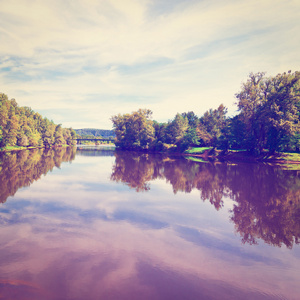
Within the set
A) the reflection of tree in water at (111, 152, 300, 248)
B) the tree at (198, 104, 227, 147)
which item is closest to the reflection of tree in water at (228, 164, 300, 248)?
the reflection of tree in water at (111, 152, 300, 248)

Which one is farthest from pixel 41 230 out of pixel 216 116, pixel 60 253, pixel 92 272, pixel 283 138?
pixel 216 116

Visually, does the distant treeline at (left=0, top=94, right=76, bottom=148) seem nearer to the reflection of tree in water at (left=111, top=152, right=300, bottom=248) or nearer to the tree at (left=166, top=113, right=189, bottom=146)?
the tree at (left=166, top=113, right=189, bottom=146)

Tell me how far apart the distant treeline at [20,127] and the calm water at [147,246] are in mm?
61627

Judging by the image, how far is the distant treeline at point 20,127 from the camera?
216ft

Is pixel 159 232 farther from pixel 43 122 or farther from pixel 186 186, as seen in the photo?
pixel 43 122

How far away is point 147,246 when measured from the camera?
870 centimetres

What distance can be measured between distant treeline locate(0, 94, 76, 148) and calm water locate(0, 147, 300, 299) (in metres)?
61.6

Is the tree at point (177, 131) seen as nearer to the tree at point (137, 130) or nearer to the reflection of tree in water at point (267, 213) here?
the tree at point (137, 130)

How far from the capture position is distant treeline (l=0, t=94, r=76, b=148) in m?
65.9

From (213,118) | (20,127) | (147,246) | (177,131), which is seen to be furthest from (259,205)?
(20,127)

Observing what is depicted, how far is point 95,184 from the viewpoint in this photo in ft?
69.7

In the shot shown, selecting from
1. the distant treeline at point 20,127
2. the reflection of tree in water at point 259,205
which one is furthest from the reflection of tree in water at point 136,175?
the distant treeline at point 20,127

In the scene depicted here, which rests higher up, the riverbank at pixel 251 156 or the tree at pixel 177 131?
the tree at pixel 177 131

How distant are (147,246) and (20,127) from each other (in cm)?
10096
